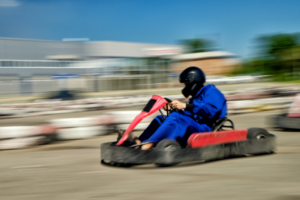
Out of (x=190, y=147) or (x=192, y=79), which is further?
(x=192, y=79)

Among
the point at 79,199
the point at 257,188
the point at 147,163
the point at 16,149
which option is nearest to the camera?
the point at 79,199

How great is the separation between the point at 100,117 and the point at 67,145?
999 mm

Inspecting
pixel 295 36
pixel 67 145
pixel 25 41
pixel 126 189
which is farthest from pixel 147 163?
pixel 295 36

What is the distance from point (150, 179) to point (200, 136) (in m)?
0.74

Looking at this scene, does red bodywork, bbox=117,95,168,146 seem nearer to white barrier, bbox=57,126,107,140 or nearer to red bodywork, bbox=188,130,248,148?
red bodywork, bbox=188,130,248,148

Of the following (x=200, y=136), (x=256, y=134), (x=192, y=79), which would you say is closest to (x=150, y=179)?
(x=200, y=136)

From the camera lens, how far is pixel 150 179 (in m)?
3.14

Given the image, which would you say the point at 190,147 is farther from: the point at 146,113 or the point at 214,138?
the point at 146,113

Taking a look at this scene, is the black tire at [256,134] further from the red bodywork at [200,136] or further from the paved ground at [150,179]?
the paved ground at [150,179]

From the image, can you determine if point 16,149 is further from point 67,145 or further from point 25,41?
point 25,41

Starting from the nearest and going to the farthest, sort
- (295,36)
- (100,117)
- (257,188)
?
(257,188)
(100,117)
(295,36)

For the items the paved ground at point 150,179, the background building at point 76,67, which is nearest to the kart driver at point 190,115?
the paved ground at point 150,179

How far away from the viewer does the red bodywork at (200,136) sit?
3.60 metres

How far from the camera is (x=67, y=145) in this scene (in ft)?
18.5
